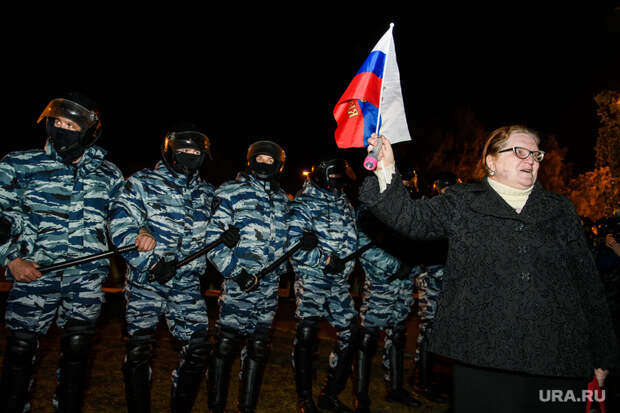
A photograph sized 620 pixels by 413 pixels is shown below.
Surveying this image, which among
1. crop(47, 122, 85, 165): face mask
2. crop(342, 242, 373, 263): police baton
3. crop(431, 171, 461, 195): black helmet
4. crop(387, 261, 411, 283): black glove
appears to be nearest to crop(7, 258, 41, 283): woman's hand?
crop(47, 122, 85, 165): face mask

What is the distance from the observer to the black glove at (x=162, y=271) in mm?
3877

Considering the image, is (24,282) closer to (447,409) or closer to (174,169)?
(174,169)

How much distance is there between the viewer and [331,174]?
17.8 ft

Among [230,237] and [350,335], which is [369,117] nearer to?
[230,237]

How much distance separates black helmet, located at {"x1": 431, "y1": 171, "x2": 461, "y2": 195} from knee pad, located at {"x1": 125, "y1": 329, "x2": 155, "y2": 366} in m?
4.56

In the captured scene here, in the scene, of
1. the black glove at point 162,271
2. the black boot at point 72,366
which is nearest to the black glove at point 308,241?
the black glove at point 162,271

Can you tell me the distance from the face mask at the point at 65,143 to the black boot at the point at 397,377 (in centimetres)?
421

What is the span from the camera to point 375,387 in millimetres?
5746

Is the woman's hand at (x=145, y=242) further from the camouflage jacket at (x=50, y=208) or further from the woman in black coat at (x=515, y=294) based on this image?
the woman in black coat at (x=515, y=294)

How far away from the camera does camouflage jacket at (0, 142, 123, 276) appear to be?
3709 mm

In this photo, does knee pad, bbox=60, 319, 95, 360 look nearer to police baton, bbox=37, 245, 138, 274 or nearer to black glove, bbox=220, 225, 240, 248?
police baton, bbox=37, 245, 138, 274

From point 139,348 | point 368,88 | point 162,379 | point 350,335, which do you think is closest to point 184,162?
point 139,348

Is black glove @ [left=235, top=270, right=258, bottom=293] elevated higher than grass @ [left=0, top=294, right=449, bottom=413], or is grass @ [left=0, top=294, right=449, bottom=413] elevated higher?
black glove @ [left=235, top=270, right=258, bottom=293]

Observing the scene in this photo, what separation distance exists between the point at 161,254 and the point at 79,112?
1.55 meters
